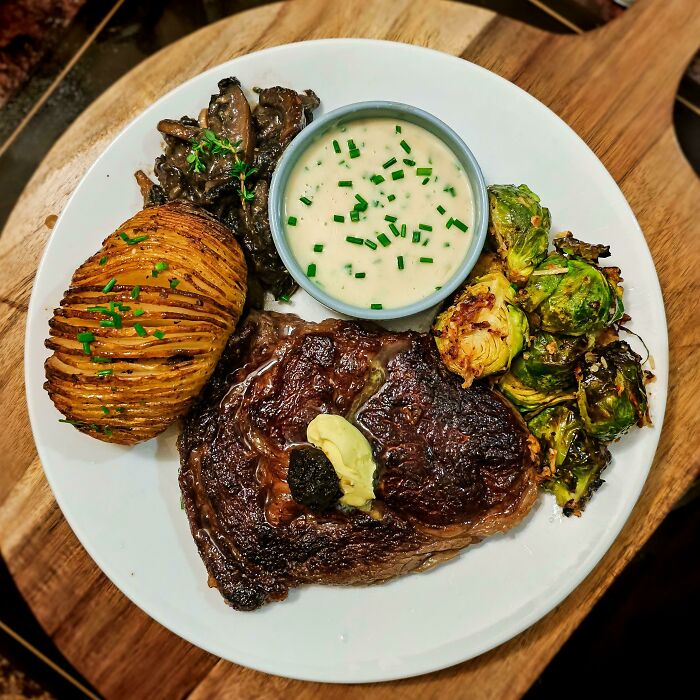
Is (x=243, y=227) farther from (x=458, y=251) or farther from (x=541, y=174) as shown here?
(x=541, y=174)

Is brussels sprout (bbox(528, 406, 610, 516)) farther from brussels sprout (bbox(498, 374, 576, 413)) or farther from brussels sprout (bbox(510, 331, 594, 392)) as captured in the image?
brussels sprout (bbox(510, 331, 594, 392))

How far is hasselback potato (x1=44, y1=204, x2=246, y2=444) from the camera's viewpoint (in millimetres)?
2838

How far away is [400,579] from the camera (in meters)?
3.39

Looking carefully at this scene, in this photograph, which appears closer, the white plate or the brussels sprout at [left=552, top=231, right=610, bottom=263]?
the brussels sprout at [left=552, top=231, right=610, bottom=263]

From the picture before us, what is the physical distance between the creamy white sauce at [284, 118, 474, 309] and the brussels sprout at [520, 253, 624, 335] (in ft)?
1.26

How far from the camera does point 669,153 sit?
3604 mm

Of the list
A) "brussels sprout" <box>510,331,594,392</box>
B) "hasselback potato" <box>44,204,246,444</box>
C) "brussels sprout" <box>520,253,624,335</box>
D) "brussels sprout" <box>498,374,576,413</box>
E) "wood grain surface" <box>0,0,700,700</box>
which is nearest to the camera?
"hasselback potato" <box>44,204,246,444</box>

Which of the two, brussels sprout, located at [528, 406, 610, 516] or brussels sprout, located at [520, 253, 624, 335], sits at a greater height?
brussels sprout, located at [520, 253, 624, 335]

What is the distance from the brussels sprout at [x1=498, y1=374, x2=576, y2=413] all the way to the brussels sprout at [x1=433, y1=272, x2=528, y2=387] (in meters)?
0.19

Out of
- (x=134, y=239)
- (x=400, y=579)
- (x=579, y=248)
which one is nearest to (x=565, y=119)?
(x=579, y=248)

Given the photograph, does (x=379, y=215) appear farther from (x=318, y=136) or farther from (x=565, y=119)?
(x=565, y=119)

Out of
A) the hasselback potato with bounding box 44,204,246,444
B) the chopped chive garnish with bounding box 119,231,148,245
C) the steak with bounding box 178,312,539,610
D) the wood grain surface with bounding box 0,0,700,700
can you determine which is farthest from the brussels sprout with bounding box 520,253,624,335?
the chopped chive garnish with bounding box 119,231,148,245

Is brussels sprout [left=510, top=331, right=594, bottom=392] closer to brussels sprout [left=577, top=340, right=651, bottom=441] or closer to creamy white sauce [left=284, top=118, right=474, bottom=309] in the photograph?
brussels sprout [left=577, top=340, right=651, bottom=441]

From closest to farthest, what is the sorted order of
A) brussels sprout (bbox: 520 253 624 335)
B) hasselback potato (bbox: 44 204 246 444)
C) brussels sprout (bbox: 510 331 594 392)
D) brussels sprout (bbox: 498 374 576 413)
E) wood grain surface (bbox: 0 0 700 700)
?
1. hasselback potato (bbox: 44 204 246 444)
2. brussels sprout (bbox: 520 253 624 335)
3. brussels sprout (bbox: 510 331 594 392)
4. brussels sprout (bbox: 498 374 576 413)
5. wood grain surface (bbox: 0 0 700 700)
